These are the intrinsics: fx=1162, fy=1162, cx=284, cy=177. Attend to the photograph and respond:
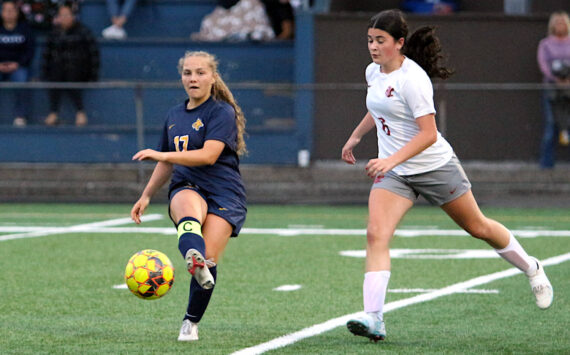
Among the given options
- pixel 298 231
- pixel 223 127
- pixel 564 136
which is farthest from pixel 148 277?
pixel 564 136

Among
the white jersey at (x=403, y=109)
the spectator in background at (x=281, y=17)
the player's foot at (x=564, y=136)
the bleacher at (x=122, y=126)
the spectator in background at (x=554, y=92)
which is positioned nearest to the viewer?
the white jersey at (x=403, y=109)

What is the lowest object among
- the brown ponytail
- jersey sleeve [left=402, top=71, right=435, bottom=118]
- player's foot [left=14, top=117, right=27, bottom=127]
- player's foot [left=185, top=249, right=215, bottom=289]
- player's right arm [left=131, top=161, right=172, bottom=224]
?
player's foot [left=14, top=117, right=27, bottom=127]

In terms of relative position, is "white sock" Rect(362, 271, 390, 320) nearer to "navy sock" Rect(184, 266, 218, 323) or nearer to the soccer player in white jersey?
the soccer player in white jersey

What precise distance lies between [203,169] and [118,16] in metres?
14.5

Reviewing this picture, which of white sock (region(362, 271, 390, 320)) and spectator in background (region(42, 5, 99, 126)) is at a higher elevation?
white sock (region(362, 271, 390, 320))

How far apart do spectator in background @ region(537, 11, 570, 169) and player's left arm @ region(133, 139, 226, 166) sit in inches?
457

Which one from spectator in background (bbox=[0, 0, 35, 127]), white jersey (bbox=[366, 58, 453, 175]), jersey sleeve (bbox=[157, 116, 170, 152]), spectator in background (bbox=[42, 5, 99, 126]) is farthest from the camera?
spectator in background (bbox=[0, 0, 35, 127])

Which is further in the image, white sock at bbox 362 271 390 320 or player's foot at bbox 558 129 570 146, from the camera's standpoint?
player's foot at bbox 558 129 570 146

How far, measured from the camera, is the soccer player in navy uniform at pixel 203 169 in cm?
714

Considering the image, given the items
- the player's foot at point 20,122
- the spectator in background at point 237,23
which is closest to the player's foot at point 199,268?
the player's foot at point 20,122

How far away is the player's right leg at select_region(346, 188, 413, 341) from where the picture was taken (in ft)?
22.5

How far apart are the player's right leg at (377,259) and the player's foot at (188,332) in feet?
3.29

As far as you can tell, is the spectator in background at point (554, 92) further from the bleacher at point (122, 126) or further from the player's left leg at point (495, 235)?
the player's left leg at point (495, 235)

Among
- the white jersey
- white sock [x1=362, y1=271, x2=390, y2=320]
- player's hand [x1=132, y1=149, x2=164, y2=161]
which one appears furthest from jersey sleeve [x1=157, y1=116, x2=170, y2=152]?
white sock [x1=362, y1=271, x2=390, y2=320]
